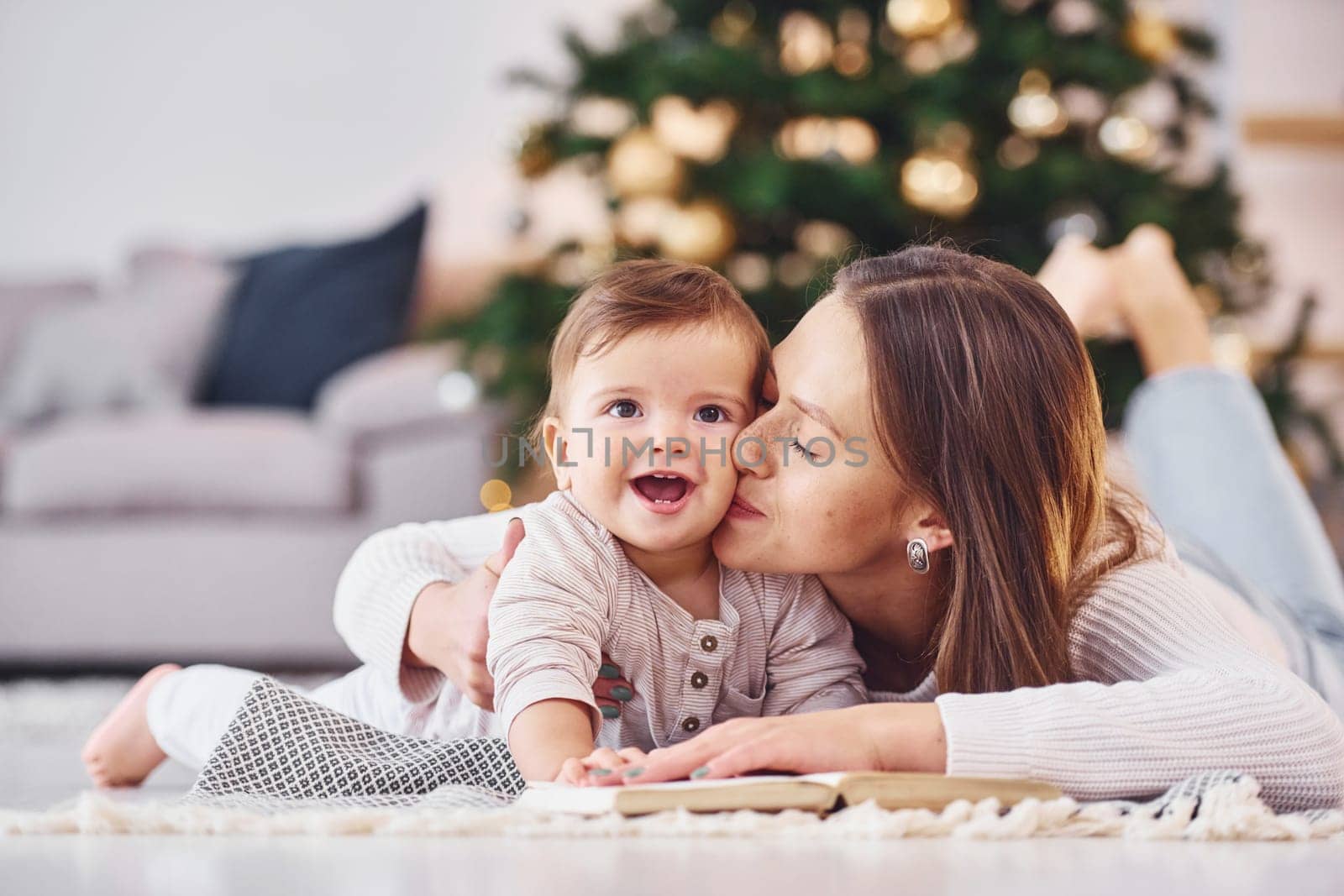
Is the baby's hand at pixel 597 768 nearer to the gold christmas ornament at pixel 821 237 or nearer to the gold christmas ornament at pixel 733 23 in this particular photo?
the gold christmas ornament at pixel 821 237

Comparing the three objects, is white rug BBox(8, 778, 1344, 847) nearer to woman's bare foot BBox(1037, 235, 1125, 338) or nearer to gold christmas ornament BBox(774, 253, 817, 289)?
woman's bare foot BBox(1037, 235, 1125, 338)

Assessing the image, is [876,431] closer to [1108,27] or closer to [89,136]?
[1108,27]

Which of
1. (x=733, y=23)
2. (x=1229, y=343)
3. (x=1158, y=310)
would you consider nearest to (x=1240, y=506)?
(x=1158, y=310)

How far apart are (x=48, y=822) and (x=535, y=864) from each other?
1.00ft

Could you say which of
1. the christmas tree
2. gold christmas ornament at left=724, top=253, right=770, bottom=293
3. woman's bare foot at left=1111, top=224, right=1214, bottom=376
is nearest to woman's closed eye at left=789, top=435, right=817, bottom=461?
woman's bare foot at left=1111, top=224, right=1214, bottom=376

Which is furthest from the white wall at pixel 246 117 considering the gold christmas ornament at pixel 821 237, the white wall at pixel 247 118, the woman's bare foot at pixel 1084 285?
the woman's bare foot at pixel 1084 285

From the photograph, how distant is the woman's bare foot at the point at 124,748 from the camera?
119 cm

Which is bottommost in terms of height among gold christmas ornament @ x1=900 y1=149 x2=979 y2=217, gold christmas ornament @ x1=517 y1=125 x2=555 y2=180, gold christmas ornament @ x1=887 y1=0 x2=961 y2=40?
gold christmas ornament @ x1=900 y1=149 x2=979 y2=217

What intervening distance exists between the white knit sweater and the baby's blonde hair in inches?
12.7

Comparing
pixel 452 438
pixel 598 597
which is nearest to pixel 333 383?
pixel 452 438

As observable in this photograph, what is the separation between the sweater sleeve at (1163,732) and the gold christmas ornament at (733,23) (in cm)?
186

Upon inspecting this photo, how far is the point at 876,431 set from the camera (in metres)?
0.94

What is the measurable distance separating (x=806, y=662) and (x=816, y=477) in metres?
0.15

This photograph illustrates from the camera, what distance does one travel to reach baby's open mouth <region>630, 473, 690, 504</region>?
95 centimetres
